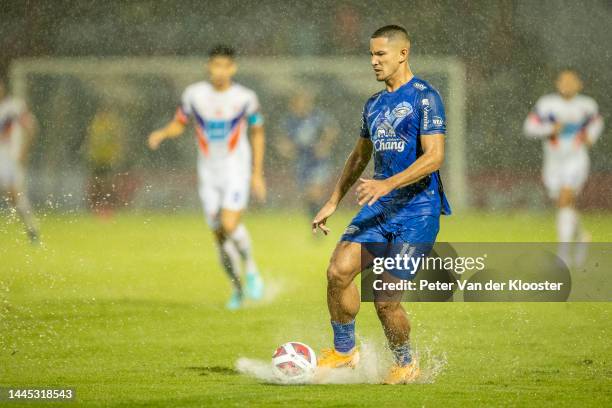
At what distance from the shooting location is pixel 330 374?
6133 millimetres

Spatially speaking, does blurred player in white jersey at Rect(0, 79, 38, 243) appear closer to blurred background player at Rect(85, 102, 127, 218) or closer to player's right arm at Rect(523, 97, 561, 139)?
blurred background player at Rect(85, 102, 127, 218)

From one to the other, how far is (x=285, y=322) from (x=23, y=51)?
47.0 feet

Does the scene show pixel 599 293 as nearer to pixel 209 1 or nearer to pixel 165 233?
pixel 165 233

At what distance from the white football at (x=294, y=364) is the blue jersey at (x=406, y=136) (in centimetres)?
92

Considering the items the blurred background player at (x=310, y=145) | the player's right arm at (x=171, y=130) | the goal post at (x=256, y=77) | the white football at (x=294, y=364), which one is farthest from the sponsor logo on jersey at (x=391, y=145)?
the goal post at (x=256, y=77)

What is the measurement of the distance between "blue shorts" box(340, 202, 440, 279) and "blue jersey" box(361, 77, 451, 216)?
0.13 ft

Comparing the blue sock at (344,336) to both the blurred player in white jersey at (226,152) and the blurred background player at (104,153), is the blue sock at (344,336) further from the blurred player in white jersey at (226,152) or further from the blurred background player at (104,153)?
the blurred background player at (104,153)

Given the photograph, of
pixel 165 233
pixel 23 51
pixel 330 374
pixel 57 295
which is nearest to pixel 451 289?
pixel 330 374

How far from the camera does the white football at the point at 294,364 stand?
19.8ft

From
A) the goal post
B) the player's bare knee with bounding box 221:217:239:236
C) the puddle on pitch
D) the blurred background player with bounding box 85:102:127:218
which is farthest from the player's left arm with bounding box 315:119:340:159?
the puddle on pitch

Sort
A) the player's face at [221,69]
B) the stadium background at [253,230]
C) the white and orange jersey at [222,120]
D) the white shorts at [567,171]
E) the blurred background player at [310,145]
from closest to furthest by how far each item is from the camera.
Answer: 1. the stadium background at [253,230]
2. the player's face at [221,69]
3. the white and orange jersey at [222,120]
4. the white shorts at [567,171]
5. the blurred background player at [310,145]

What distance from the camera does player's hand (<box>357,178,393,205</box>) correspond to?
5.54m

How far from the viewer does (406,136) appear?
6012 mm

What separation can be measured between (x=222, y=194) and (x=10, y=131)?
773 cm
